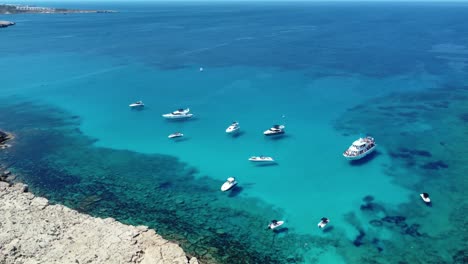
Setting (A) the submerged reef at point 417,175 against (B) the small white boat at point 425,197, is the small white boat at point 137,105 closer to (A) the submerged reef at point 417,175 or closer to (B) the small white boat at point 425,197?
(A) the submerged reef at point 417,175

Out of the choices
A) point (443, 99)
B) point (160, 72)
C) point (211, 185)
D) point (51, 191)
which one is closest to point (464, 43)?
point (443, 99)

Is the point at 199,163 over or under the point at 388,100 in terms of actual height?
under

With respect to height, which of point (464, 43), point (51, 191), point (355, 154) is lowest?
point (51, 191)

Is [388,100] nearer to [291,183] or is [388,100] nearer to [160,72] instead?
[291,183]

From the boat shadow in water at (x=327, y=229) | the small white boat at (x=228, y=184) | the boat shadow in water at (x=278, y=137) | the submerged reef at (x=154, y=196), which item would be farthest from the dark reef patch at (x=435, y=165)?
the small white boat at (x=228, y=184)

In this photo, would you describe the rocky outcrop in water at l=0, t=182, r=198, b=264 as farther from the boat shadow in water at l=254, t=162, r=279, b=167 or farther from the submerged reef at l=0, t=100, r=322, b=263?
the boat shadow in water at l=254, t=162, r=279, b=167

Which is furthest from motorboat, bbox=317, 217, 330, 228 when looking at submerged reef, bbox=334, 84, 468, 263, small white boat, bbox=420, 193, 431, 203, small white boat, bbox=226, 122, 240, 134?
small white boat, bbox=226, 122, 240, 134
